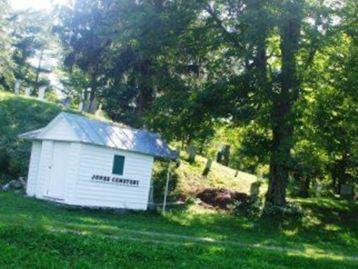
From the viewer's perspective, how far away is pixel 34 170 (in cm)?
2850

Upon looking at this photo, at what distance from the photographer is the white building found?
25.6 metres

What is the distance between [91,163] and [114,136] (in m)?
2.07

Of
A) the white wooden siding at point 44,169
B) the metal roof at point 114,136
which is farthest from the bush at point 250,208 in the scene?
the white wooden siding at point 44,169

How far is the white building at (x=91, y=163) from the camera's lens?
2562 cm

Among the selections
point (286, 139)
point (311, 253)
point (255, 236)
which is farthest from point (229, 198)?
point (311, 253)

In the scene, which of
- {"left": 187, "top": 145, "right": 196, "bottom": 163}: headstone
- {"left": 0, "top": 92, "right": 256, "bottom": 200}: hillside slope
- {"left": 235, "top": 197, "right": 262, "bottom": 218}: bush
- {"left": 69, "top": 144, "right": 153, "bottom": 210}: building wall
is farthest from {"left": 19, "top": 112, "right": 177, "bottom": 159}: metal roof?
{"left": 187, "top": 145, "right": 196, "bottom": 163}: headstone

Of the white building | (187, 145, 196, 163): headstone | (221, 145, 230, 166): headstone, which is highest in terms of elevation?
(221, 145, 230, 166): headstone

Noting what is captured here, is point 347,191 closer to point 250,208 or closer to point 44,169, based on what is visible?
point 250,208

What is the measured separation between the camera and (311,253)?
784 inches

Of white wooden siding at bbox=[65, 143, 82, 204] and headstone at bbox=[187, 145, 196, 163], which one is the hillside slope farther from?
white wooden siding at bbox=[65, 143, 82, 204]

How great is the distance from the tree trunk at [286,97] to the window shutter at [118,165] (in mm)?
7378

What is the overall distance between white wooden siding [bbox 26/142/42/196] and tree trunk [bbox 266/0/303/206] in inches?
445

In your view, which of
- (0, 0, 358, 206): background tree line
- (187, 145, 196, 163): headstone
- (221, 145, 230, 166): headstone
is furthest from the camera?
(221, 145, 230, 166): headstone

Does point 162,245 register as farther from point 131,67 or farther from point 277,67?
point 131,67
